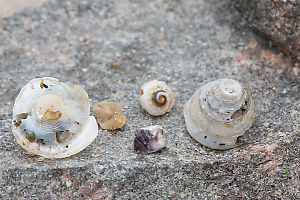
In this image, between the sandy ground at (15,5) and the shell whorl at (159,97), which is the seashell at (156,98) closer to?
the shell whorl at (159,97)

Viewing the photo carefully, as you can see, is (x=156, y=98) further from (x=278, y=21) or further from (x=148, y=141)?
(x=278, y=21)

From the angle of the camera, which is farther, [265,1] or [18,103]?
[265,1]

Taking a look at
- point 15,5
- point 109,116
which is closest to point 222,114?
point 109,116

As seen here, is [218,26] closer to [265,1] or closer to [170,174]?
[265,1]

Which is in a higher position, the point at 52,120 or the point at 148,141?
the point at 52,120

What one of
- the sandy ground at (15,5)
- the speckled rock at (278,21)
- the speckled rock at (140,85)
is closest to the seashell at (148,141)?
the speckled rock at (140,85)

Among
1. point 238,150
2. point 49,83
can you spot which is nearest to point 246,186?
point 238,150
